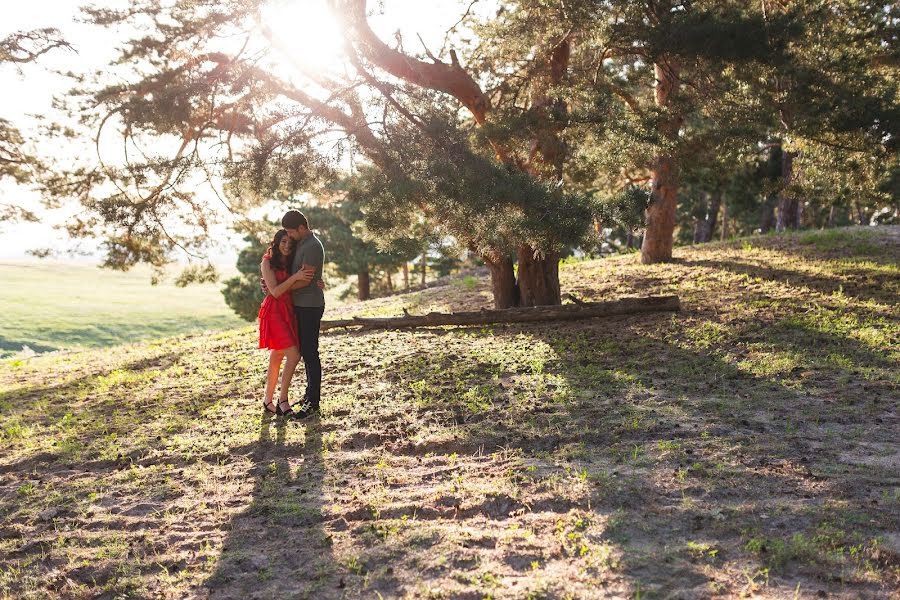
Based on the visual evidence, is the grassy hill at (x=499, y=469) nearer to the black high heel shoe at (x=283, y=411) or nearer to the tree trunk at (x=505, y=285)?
the black high heel shoe at (x=283, y=411)

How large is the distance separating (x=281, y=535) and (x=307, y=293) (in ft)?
8.85

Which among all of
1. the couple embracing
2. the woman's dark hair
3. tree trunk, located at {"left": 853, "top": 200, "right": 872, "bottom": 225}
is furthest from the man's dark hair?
tree trunk, located at {"left": 853, "top": 200, "right": 872, "bottom": 225}

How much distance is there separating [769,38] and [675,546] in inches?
278

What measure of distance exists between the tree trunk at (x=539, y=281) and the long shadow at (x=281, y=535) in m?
5.79

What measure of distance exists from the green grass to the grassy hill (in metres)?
13.0

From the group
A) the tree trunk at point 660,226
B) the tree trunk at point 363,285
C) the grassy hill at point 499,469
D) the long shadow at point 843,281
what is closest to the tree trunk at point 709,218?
the tree trunk at point 660,226

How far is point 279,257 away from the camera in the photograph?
6262mm

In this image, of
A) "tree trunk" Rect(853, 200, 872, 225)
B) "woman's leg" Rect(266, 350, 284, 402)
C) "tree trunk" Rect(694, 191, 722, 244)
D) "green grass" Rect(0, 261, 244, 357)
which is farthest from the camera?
"tree trunk" Rect(853, 200, 872, 225)

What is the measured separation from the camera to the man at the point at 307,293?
6223 millimetres

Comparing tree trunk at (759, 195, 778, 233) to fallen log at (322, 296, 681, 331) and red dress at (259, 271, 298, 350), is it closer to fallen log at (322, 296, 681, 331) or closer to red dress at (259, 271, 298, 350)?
fallen log at (322, 296, 681, 331)

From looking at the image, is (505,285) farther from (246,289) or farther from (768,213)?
(768,213)

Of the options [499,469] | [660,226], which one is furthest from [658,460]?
[660,226]

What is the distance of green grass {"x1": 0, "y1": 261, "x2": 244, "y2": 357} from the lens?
1077 inches

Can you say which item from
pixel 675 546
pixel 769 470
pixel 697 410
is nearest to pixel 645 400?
pixel 697 410
